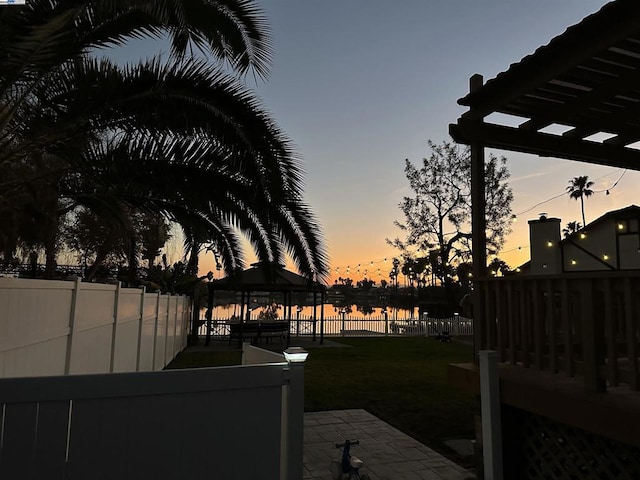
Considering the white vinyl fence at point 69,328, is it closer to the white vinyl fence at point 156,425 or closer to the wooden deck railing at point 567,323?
the white vinyl fence at point 156,425

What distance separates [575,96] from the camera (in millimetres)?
4281

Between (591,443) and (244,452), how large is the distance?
239 cm

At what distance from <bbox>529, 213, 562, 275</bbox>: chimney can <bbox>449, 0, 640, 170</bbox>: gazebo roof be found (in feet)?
8.36

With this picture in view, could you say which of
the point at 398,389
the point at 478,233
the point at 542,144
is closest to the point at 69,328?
the point at 478,233

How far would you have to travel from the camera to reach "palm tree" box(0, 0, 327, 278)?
318 cm

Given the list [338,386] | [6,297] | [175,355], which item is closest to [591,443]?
[6,297]

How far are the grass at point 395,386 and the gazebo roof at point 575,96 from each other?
2862mm

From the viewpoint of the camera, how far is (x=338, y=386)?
339 inches

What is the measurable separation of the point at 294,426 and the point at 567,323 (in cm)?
212

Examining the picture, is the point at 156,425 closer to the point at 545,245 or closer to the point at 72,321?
the point at 72,321

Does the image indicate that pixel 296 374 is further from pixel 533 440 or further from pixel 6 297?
pixel 533 440

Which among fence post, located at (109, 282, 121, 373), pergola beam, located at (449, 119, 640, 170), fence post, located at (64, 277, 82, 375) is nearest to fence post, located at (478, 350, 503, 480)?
pergola beam, located at (449, 119, 640, 170)

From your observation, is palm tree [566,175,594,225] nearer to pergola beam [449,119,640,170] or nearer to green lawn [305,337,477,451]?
green lawn [305,337,477,451]

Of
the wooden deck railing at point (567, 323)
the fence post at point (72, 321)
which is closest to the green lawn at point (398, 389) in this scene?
the wooden deck railing at point (567, 323)
